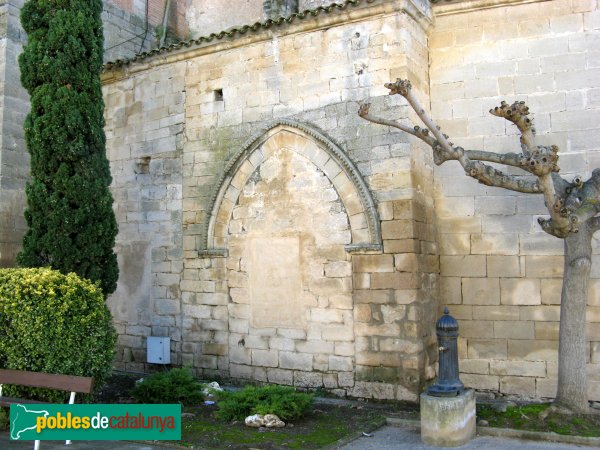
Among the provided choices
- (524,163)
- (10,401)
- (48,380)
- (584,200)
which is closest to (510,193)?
(584,200)

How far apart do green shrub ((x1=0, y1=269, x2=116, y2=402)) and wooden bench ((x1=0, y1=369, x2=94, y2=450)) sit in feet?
0.69

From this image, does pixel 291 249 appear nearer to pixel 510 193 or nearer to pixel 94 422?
pixel 510 193

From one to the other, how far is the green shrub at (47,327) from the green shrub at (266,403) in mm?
1422

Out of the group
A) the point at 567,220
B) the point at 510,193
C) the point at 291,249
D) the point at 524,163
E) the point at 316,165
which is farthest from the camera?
the point at 291,249

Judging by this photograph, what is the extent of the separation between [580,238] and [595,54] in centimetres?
251

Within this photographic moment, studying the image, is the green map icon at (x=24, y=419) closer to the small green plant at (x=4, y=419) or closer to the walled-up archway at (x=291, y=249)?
the small green plant at (x=4, y=419)

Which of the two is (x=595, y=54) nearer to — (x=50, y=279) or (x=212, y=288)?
Result: (x=212, y=288)

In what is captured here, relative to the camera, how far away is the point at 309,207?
776cm

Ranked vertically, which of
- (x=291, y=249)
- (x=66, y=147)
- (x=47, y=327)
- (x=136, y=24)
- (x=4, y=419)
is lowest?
(x=4, y=419)

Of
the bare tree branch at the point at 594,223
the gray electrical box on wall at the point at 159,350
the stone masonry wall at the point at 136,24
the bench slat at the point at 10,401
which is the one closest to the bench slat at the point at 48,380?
the bench slat at the point at 10,401

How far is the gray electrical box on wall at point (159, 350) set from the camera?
344 inches

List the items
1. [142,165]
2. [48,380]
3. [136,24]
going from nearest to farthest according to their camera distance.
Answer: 1. [48,380]
2. [142,165]
3. [136,24]

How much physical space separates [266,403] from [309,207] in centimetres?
255

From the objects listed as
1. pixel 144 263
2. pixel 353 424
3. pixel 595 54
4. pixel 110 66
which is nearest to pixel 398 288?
pixel 353 424
